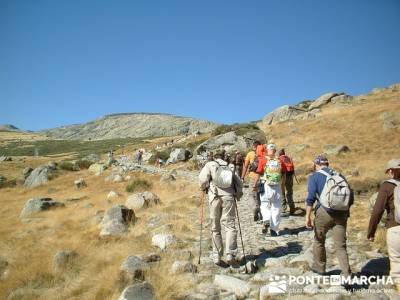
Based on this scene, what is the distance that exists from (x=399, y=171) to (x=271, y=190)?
4293 mm

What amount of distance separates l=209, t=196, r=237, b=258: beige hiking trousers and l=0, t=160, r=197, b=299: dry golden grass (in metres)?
1.18

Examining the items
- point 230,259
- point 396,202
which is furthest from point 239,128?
point 396,202

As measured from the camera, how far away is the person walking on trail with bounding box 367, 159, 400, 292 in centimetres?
550

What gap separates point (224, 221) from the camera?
7738mm

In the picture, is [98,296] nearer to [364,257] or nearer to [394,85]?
[364,257]

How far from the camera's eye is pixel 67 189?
27125 mm

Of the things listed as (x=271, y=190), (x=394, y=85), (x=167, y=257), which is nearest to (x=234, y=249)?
(x=167, y=257)

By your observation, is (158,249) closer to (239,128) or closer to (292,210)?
(292,210)

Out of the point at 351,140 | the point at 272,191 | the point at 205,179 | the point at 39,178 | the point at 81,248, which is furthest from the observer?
the point at 39,178

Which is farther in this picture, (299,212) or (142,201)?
(142,201)

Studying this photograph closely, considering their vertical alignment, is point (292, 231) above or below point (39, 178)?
below

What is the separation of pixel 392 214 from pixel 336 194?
2.84ft

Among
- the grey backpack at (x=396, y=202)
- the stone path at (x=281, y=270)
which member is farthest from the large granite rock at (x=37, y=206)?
the grey backpack at (x=396, y=202)

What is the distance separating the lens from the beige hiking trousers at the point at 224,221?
7668 millimetres
